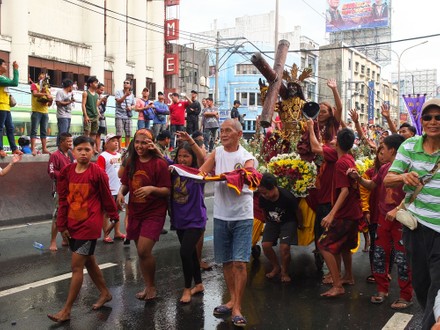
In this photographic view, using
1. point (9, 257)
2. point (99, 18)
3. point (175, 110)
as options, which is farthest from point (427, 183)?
point (99, 18)

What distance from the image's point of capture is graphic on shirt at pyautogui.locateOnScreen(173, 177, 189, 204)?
218 inches

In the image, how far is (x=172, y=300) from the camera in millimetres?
5488

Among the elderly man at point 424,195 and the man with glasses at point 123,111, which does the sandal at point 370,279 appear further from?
the man with glasses at point 123,111

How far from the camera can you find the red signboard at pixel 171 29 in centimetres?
3619

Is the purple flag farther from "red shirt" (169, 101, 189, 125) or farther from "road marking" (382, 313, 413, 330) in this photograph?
"red shirt" (169, 101, 189, 125)

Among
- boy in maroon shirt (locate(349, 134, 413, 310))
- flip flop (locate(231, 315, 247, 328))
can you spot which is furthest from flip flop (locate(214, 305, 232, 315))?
boy in maroon shirt (locate(349, 134, 413, 310))

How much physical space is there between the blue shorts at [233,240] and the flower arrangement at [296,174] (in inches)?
68.5

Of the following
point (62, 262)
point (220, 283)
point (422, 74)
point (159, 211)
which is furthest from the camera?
point (422, 74)

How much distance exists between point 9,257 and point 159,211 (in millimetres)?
3136

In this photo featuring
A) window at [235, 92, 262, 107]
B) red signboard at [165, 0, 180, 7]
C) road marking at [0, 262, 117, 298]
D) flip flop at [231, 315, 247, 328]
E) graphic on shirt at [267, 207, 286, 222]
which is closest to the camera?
flip flop at [231, 315, 247, 328]

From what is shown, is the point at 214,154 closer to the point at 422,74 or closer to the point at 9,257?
the point at 9,257

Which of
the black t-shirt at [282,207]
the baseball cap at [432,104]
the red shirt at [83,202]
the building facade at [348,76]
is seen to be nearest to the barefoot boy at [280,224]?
the black t-shirt at [282,207]

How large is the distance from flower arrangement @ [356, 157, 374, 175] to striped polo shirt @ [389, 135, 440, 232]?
352cm

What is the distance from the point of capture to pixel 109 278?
6.32 m
